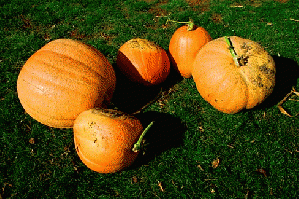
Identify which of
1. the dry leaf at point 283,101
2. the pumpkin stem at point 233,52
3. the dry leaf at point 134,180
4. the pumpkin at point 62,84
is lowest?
the dry leaf at point 134,180

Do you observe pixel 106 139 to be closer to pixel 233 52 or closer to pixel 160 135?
pixel 160 135

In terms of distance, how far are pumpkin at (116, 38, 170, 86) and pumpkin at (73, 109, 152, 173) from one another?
1201 millimetres

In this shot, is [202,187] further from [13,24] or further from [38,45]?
[13,24]

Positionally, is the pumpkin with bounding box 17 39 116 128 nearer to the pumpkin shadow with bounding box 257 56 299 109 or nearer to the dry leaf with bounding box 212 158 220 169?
the dry leaf with bounding box 212 158 220 169

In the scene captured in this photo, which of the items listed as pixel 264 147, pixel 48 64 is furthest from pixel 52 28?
pixel 264 147

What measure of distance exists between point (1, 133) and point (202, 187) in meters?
3.07

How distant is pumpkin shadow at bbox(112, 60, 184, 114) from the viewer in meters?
4.36

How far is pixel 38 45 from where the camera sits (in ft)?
18.9

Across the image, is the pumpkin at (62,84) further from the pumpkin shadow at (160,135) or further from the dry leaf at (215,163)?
the dry leaf at (215,163)

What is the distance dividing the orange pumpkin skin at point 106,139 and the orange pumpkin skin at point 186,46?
182cm

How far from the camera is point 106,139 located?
3023mm

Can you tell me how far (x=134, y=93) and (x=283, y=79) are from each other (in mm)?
2828

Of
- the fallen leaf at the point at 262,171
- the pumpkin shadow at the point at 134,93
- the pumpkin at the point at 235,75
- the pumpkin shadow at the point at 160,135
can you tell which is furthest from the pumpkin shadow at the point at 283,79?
the pumpkin shadow at the point at 134,93

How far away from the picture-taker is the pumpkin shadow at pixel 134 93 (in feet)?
14.3
